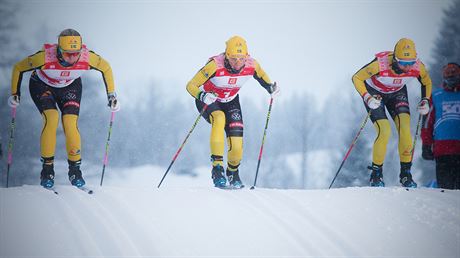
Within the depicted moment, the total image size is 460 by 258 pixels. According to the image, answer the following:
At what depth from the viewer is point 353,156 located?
2214 centimetres

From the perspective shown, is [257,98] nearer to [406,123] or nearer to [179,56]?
[179,56]

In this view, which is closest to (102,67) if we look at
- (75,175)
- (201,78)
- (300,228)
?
(201,78)

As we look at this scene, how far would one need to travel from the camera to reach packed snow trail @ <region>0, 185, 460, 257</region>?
4.77 metres

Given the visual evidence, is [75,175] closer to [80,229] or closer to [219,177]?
[80,229]

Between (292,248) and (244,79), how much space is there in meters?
2.95

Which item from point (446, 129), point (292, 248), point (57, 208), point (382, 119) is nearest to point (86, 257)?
point (57, 208)

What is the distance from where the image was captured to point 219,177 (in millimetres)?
6762

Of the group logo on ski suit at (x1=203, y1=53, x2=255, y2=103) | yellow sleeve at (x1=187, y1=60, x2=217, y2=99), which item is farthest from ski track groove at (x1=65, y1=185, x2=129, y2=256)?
logo on ski suit at (x1=203, y1=53, x2=255, y2=103)

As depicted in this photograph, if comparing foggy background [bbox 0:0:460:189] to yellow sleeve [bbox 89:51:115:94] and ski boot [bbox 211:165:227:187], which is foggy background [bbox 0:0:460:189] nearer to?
ski boot [bbox 211:165:227:187]

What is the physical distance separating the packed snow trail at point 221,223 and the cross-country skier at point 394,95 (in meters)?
1.18

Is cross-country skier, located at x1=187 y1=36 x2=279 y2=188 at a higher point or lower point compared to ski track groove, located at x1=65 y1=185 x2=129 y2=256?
higher

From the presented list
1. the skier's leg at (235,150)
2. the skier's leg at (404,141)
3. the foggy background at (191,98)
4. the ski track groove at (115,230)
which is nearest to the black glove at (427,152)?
the skier's leg at (404,141)

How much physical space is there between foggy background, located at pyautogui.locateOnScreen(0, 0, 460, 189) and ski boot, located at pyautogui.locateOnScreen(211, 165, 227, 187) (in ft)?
49.3

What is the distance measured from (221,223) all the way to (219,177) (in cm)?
148
